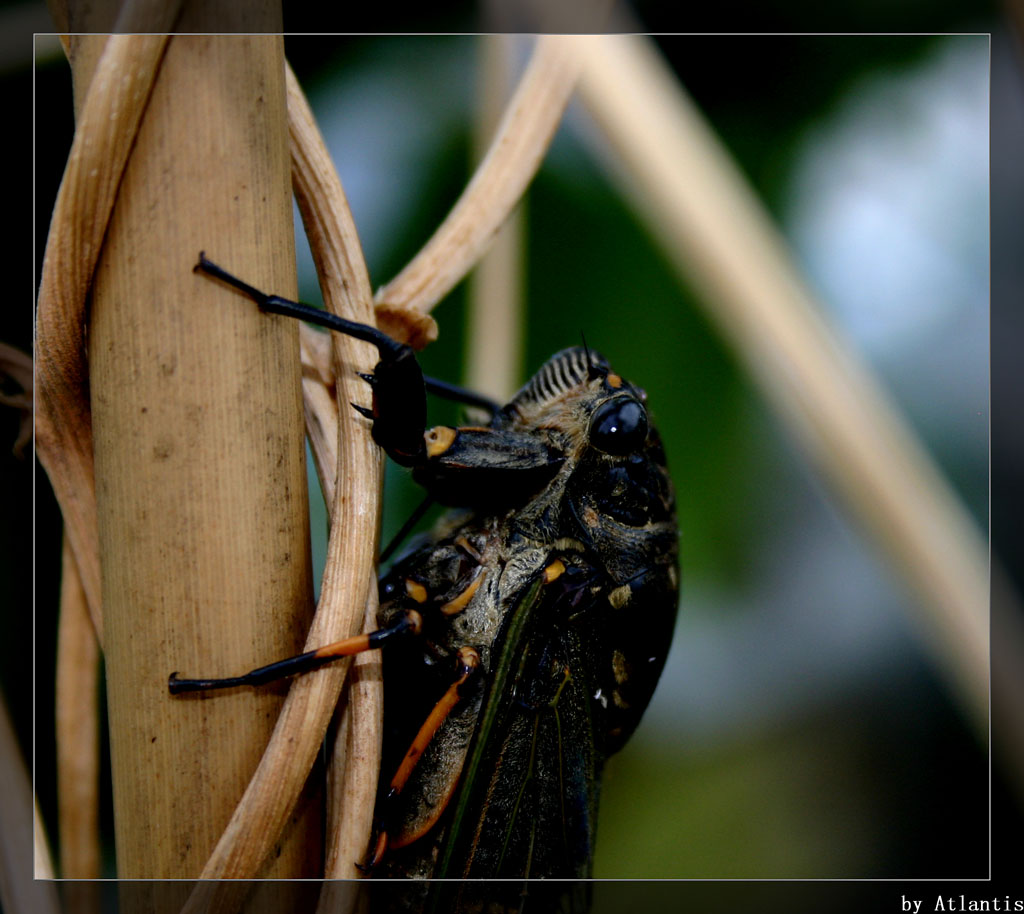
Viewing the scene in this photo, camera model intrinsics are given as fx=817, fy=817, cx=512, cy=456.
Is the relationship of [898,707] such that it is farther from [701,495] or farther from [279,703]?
[279,703]

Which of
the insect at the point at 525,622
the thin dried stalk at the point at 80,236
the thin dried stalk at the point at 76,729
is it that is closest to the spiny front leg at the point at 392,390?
the insect at the point at 525,622

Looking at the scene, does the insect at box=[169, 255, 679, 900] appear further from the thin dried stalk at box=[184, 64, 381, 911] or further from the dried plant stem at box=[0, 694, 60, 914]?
the dried plant stem at box=[0, 694, 60, 914]

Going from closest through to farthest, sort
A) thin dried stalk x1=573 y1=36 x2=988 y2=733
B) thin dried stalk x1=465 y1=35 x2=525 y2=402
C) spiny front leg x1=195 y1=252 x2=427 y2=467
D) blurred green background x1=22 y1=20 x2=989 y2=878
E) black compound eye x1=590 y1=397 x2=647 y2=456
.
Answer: spiny front leg x1=195 y1=252 x2=427 y2=467 → thin dried stalk x1=573 y1=36 x2=988 y2=733 → black compound eye x1=590 y1=397 x2=647 y2=456 → thin dried stalk x1=465 y1=35 x2=525 y2=402 → blurred green background x1=22 y1=20 x2=989 y2=878

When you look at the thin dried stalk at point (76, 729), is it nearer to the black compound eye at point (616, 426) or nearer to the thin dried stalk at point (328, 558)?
the thin dried stalk at point (328, 558)

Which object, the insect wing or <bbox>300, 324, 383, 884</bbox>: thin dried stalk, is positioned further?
the insect wing

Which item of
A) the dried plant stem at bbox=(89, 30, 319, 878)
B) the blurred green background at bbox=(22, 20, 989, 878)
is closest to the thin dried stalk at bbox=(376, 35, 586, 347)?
the dried plant stem at bbox=(89, 30, 319, 878)
